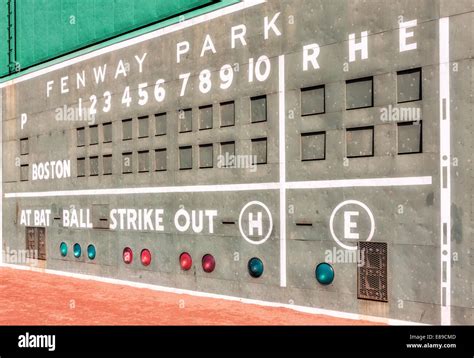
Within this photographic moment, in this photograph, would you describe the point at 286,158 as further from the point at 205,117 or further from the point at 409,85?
the point at 409,85

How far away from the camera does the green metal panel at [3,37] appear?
81.1 feet

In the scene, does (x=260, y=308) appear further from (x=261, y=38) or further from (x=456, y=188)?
(x=261, y=38)

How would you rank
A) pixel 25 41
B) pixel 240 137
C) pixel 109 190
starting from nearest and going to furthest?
pixel 240 137, pixel 109 190, pixel 25 41

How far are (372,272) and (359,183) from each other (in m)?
2.09

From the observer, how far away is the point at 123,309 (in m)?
14.0

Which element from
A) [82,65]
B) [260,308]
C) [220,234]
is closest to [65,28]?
[82,65]

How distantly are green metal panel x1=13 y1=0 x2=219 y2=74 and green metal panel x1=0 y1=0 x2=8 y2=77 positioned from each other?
1.10 metres

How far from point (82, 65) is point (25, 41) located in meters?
5.75

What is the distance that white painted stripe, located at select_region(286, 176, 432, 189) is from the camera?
11258mm

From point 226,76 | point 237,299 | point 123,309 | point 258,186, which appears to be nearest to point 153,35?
point 226,76

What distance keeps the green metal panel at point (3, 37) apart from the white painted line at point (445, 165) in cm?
2102

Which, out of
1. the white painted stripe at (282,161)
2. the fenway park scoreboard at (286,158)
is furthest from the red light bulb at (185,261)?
the white painted stripe at (282,161)

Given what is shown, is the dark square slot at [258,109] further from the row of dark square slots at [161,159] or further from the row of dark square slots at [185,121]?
the row of dark square slots at [161,159]

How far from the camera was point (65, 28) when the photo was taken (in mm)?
21375
